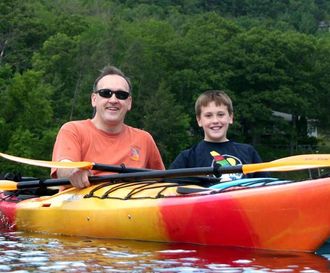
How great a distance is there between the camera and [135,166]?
822 cm

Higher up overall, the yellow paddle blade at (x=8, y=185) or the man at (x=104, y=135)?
the man at (x=104, y=135)

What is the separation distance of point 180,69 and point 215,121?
56.7m

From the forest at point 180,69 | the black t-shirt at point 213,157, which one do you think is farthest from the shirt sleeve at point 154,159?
the forest at point 180,69

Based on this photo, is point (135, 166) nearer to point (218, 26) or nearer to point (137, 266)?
point (137, 266)

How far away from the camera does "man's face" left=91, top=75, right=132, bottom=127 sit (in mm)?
7996

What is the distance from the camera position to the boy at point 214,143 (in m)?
7.88

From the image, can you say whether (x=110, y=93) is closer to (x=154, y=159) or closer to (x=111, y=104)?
(x=111, y=104)

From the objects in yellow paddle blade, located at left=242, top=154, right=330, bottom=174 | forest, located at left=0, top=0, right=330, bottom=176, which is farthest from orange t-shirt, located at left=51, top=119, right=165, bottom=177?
forest, located at left=0, top=0, right=330, bottom=176

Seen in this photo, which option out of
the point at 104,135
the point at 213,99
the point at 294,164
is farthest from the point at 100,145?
the point at 294,164

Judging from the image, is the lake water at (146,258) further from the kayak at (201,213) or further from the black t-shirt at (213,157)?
the black t-shirt at (213,157)

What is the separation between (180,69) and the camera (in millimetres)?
64375

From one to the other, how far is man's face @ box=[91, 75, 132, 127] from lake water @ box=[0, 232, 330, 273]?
1.30 m

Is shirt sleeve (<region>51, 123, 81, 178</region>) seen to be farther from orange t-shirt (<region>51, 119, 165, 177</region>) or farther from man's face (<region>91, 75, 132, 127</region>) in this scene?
man's face (<region>91, 75, 132, 127</region>)

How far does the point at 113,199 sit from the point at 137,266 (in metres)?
1.56
